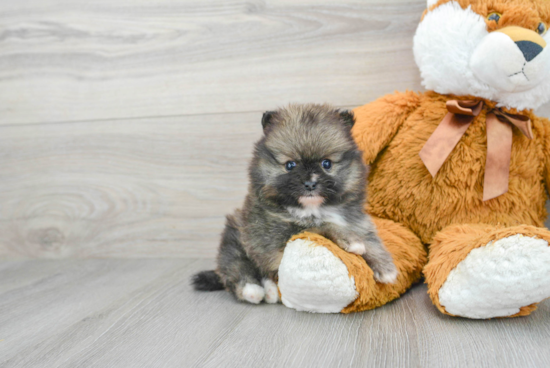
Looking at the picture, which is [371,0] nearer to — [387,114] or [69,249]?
[387,114]

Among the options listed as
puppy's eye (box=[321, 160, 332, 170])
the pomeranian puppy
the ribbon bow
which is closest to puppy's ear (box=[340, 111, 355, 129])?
the pomeranian puppy

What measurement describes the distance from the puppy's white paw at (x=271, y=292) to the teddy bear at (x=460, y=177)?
0.25 feet

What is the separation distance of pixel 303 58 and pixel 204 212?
72 cm

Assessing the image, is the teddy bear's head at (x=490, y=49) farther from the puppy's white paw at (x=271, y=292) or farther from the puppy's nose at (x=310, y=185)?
the puppy's white paw at (x=271, y=292)

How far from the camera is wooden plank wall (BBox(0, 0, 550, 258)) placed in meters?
1.64

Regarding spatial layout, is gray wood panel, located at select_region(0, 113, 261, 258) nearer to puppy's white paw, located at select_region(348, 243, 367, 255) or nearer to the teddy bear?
the teddy bear

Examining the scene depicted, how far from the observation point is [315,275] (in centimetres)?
104

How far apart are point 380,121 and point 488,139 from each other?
302mm

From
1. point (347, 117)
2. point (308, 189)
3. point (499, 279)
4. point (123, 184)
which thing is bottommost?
point (123, 184)

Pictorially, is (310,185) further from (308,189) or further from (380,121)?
(380,121)

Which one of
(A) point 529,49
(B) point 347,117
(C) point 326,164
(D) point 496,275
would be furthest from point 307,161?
(A) point 529,49

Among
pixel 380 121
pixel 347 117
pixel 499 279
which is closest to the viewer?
pixel 499 279

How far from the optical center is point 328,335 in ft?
3.32

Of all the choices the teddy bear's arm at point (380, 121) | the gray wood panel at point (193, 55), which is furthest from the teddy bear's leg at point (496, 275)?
the gray wood panel at point (193, 55)
